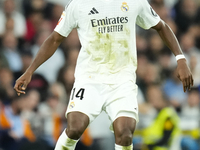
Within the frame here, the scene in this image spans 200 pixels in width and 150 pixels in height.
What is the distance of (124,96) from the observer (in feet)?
14.1

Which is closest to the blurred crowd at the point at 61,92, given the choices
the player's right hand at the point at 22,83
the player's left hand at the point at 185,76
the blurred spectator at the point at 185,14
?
the blurred spectator at the point at 185,14

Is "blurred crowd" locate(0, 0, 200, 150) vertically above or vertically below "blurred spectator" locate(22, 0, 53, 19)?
below

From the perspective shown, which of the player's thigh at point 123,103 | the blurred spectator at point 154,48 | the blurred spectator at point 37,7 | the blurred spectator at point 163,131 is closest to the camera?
the player's thigh at point 123,103

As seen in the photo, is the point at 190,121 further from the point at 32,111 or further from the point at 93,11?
the point at 93,11

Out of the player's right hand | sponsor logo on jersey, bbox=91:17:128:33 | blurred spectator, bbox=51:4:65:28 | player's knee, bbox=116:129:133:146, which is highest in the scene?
sponsor logo on jersey, bbox=91:17:128:33

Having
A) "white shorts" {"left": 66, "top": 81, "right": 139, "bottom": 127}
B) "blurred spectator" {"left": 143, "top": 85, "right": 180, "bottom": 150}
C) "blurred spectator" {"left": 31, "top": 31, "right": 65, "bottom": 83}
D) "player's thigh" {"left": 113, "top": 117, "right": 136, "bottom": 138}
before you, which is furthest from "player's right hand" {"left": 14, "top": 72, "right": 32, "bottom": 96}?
"blurred spectator" {"left": 143, "top": 85, "right": 180, "bottom": 150}

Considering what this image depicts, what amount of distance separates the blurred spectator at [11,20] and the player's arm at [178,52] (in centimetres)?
386

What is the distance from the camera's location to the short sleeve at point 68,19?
175 inches

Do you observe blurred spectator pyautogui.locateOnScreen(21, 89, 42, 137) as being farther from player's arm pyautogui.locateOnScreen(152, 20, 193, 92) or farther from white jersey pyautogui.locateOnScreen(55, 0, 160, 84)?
player's arm pyautogui.locateOnScreen(152, 20, 193, 92)

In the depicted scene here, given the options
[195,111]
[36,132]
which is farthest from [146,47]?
[36,132]

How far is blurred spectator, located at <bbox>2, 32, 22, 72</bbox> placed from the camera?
7387mm

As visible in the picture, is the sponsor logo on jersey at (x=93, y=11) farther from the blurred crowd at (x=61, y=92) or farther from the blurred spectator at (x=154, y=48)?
the blurred spectator at (x=154, y=48)

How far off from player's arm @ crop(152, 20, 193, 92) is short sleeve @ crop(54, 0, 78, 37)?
0.99 metres

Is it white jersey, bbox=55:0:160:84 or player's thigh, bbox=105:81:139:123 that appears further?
white jersey, bbox=55:0:160:84
